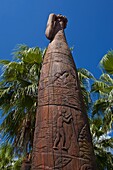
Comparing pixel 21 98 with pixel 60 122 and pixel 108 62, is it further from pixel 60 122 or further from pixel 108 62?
pixel 60 122

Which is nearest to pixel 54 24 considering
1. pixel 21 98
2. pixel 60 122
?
pixel 60 122

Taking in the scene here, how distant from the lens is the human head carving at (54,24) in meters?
3.74

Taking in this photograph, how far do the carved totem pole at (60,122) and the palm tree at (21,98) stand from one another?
2.97 metres

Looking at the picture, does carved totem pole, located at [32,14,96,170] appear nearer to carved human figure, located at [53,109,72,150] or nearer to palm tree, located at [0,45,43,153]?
carved human figure, located at [53,109,72,150]

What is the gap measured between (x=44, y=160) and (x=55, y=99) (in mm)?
747

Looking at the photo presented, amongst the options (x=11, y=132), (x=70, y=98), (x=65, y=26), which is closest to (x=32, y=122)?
(x=11, y=132)

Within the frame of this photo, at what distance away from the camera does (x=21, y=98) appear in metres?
6.19

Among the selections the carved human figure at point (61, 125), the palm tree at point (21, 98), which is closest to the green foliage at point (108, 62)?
the palm tree at point (21, 98)

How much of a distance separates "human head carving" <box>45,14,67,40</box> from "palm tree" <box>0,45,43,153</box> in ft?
8.46

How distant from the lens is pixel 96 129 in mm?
8461

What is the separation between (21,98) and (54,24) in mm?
2841

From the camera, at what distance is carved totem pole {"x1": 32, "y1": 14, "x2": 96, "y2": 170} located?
231cm

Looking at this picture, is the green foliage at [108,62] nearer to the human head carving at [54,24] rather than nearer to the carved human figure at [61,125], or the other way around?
the human head carving at [54,24]

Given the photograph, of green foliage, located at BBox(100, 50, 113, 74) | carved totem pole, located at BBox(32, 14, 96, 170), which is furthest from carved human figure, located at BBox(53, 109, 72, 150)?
green foliage, located at BBox(100, 50, 113, 74)
